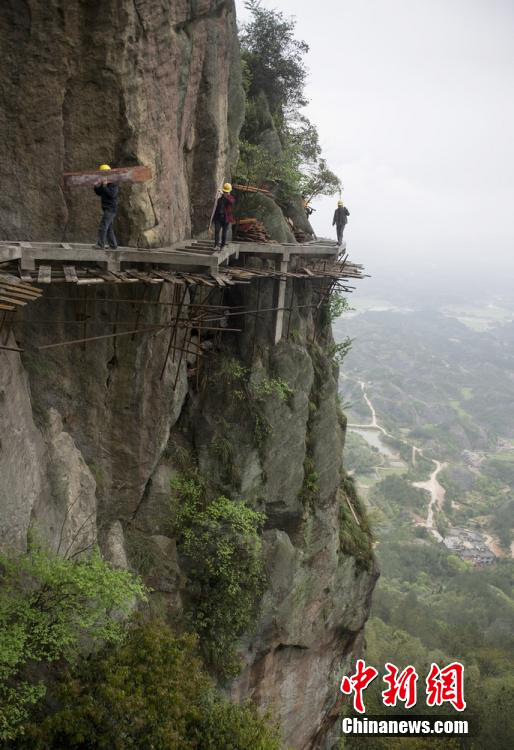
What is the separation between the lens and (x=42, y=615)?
29.0ft

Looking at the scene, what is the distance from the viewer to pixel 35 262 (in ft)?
31.4

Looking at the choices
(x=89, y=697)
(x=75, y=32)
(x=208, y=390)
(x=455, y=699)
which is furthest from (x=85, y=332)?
(x=455, y=699)

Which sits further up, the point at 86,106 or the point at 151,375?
the point at 86,106

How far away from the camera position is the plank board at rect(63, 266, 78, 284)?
28.0ft

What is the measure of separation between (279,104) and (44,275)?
58.9 feet

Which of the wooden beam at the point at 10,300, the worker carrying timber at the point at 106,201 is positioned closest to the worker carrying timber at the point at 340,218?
the worker carrying timber at the point at 106,201

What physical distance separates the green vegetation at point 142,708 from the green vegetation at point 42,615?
39cm

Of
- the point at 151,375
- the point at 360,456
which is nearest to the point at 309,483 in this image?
the point at 151,375

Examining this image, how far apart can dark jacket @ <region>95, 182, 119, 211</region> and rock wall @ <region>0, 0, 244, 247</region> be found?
43.3 inches

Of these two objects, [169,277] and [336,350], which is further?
[336,350]

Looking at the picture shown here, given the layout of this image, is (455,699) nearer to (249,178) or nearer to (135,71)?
(249,178)

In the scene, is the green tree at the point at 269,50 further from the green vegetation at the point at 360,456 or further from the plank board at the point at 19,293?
the green vegetation at the point at 360,456

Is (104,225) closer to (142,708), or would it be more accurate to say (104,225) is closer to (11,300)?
(11,300)

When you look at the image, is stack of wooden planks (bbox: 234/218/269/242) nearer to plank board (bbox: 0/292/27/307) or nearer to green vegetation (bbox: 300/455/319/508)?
green vegetation (bbox: 300/455/319/508)
